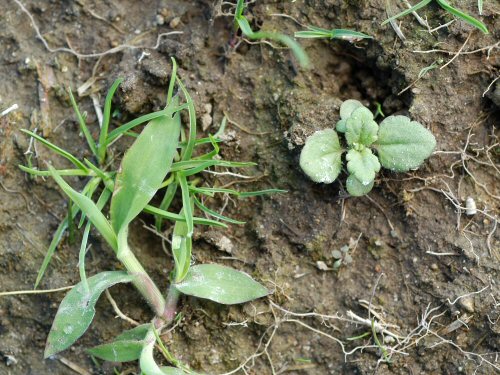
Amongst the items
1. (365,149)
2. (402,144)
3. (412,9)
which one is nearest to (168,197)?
(365,149)

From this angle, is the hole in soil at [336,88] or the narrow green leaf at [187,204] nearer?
the narrow green leaf at [187,204]

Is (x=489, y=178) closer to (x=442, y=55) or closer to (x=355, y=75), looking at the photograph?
(x=442, y=55)

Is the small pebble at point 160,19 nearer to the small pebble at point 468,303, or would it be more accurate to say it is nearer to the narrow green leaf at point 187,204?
the narrow green leaf at point 187,204

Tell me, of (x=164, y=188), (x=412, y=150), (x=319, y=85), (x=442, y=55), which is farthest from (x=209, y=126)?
(x=442, y=55)

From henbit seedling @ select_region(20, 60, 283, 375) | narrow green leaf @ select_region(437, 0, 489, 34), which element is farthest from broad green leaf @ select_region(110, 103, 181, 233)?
narrow green leaf @ select_region(437, 0, 489, 34)

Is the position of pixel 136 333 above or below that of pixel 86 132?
below

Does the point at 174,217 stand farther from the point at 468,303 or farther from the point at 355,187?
the point at 468,303

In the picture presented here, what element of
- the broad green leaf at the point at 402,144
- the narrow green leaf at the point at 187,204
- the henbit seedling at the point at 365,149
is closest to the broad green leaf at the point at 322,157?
the henbit seedling at the point at 365,149
